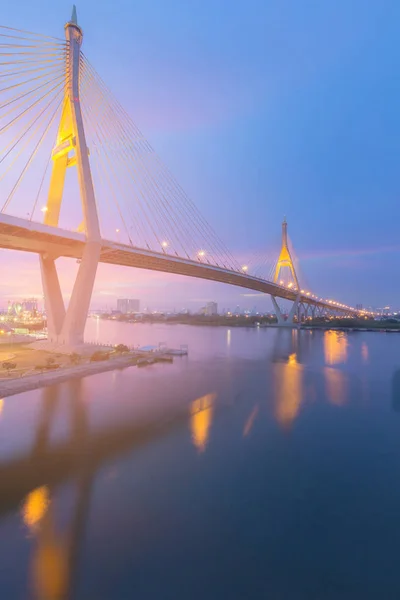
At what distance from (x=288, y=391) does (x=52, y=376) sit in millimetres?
10493

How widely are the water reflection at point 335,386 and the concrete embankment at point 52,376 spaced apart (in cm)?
1081

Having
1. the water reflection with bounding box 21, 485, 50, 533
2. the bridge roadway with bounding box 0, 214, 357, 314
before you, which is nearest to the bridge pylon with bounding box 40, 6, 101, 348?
the bridge roadway with bounding box 0, 214, 357, 314

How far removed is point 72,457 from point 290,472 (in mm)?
4983

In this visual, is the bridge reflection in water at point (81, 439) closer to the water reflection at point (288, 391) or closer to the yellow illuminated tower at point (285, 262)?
the water reflection at point (288, 391)

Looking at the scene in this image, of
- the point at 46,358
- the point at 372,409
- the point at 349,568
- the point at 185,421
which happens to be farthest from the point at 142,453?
the point at 46,358

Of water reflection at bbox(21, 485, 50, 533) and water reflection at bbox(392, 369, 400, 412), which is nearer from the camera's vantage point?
water reflection at bbox(21, 485, 50, 533)

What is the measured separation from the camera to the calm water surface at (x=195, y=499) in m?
3.83

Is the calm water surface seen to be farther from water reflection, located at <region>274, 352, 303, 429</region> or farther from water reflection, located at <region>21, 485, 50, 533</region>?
water reflection, located at <region>274, 352, 303, 429</region>

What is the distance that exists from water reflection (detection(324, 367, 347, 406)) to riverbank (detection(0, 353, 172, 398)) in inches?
422

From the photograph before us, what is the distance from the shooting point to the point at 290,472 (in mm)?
6590

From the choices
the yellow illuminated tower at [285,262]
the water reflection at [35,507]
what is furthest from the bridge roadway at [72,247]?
the yellow illuminated tower at [285,262]

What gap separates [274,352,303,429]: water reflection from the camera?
413 inches

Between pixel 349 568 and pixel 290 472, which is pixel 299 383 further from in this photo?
pixel 349 568

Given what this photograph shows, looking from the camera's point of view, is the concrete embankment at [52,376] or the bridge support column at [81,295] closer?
the concrete embankment at [52,376]
